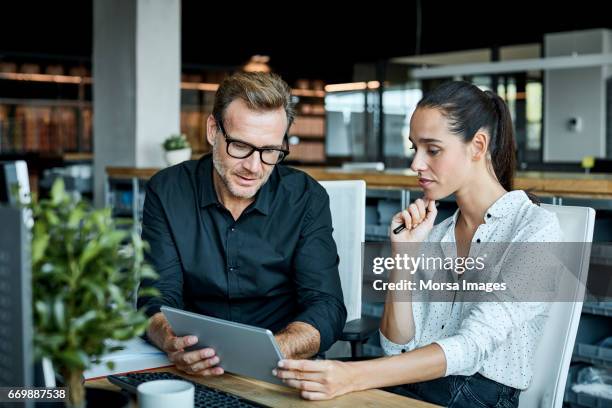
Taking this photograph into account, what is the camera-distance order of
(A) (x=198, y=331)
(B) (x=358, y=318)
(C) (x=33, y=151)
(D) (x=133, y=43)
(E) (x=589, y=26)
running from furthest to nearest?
(C) (x=33, y=151) < (E) (x=589, y=26) < (D) (x=133, y=43) < (B) (x=358, y=318) < (A) (x=198, y=331)

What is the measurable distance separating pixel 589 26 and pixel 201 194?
8.95m

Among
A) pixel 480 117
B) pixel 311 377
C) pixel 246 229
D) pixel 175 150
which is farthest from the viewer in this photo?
pixel 175 150

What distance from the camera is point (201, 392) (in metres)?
1.35

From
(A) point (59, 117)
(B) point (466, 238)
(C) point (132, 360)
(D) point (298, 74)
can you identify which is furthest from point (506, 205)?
(D) point (298, 74)

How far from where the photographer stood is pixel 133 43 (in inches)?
247

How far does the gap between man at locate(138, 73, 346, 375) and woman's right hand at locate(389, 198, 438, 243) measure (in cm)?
24

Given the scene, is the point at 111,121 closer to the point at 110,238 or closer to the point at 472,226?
the point at 472,226

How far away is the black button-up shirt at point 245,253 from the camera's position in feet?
6.61

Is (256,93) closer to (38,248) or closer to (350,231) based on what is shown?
(350,231)

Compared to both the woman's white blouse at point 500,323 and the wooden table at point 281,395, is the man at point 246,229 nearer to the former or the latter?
the woman's white blouse at point 500,323

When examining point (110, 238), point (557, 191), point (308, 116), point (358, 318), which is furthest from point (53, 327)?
point (308, 116)

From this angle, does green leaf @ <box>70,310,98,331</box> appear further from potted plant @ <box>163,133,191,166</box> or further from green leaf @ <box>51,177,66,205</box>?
potted plant @ <box>163,133,191,166</box>

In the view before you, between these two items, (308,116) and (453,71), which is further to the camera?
(308,116)

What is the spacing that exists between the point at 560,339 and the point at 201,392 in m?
0.82
